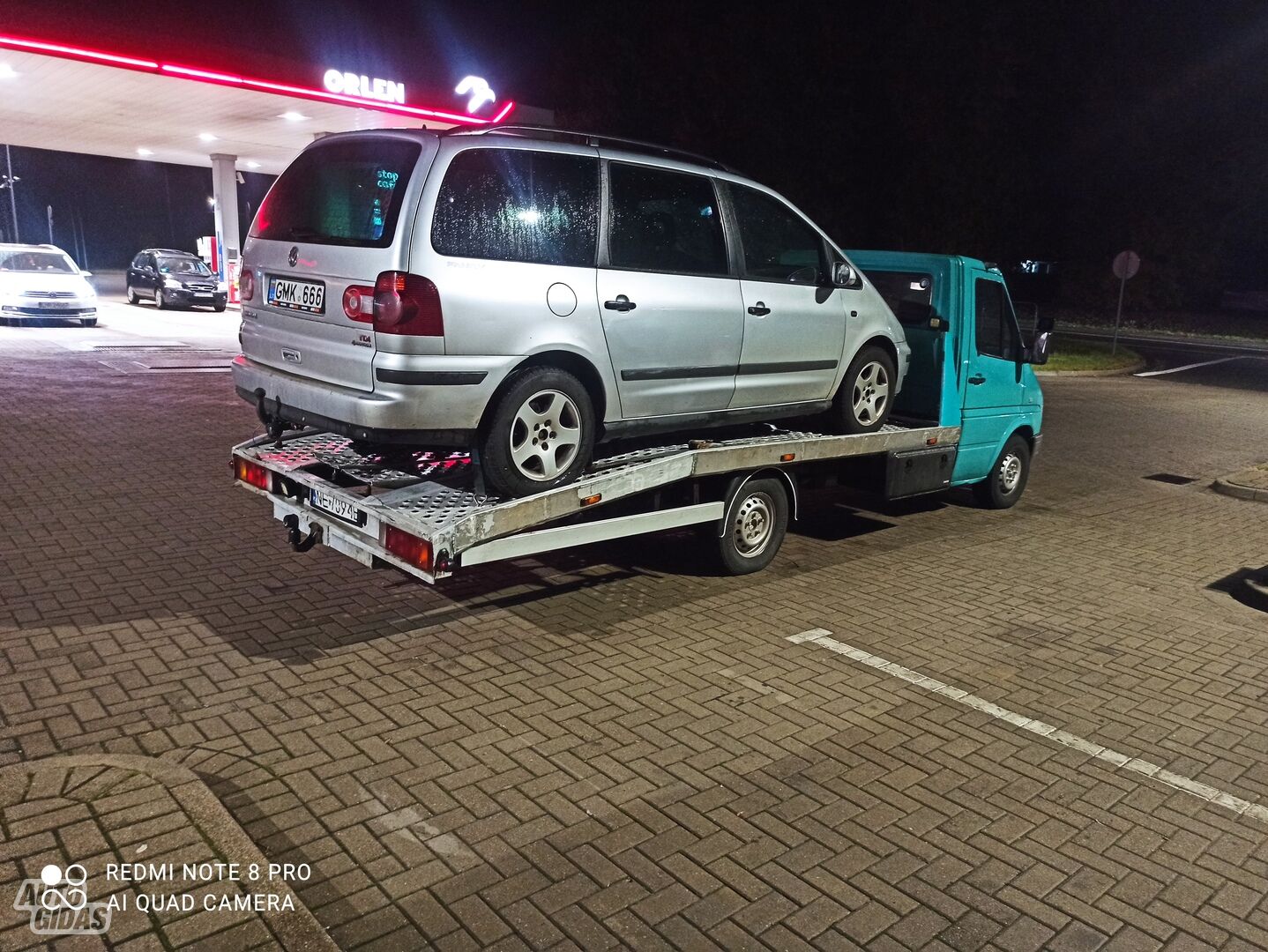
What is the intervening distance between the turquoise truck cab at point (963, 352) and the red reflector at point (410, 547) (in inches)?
187

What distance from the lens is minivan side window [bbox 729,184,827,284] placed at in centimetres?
645

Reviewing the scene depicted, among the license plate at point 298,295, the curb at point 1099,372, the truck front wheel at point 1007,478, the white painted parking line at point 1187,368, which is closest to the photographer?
the license plate at point 298,295

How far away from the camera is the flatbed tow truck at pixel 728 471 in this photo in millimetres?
5098

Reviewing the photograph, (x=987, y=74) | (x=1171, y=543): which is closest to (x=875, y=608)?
(x=1171, y=543)

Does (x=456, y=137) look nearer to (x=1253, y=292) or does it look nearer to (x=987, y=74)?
(x=987, y=74)

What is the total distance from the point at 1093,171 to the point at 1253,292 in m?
11.4

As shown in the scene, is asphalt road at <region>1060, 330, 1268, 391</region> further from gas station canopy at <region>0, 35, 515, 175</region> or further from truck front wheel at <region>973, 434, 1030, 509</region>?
gas station canopy at <region>0, 35, 515, 175</region>

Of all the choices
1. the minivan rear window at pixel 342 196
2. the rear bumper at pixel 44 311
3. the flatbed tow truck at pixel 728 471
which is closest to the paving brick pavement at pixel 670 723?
the flatbed tow truck at pixel 728 471

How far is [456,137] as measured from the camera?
16.7 ft

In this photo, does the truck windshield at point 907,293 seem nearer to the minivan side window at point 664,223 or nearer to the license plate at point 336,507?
the minivan side window at point 664,223

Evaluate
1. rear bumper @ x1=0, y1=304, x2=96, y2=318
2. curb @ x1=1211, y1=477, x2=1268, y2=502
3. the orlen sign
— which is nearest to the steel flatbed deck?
curb @ x1=1211, y1=477, x2=1268, y2=502

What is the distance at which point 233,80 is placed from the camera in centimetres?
1817

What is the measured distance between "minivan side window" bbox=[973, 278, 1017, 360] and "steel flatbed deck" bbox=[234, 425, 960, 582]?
81.4 inches

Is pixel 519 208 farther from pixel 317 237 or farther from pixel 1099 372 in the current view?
pixel 1099 372
